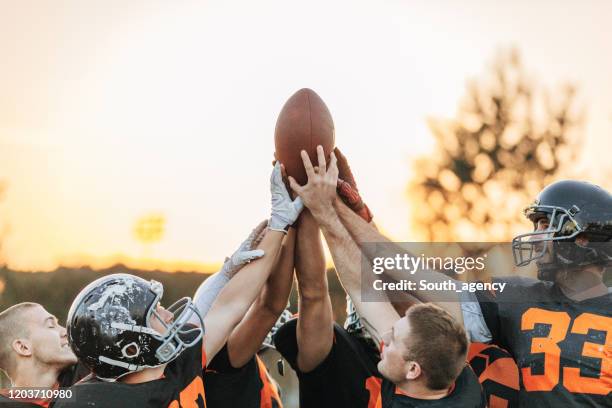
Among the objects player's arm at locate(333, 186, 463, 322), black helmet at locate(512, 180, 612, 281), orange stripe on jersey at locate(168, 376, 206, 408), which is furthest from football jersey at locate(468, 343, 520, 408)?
orange stripe on jersey at locate(168, 376, 206, 408)

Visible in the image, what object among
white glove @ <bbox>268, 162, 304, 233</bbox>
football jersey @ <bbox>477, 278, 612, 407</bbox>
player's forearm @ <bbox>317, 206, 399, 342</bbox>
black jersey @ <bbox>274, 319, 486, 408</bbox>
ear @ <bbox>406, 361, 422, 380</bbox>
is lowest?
black jersey @ <bbox>274, 319, 486, 408</bbox>

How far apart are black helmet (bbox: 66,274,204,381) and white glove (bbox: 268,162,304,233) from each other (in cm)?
110

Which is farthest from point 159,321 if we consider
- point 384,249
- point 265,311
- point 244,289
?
point 384,249

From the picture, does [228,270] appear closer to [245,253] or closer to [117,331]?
[245,253]

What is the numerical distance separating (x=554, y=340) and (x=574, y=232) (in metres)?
0.62

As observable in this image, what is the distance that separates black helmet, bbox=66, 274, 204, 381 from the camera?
12.7 ft

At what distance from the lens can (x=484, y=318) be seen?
4.62m

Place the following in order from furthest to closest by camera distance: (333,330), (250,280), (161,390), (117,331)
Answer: (333,330)
(250,280)
(161,390)
(117,331)

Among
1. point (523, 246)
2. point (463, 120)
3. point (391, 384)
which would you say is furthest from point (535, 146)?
point (391, 384)

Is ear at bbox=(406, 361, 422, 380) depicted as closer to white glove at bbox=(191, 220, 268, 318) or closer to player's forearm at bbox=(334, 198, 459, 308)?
player's forearm at bbox=(334, 198, 459, 308)

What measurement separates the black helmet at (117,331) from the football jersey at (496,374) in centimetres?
174

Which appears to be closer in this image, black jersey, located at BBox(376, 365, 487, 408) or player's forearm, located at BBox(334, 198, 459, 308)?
black jersey, located at BBox(376, 365, 487, 408)

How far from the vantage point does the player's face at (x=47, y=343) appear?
188 inches

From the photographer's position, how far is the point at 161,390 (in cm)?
398
